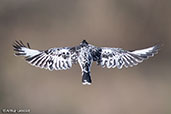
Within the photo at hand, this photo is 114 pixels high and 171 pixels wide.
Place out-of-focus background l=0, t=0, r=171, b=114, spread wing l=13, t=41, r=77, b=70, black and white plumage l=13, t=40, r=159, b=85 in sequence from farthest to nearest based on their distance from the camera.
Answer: out-of-focus background l=0, t=0, r=171, b=114, spread wing l=13, t=41, r=77, b=70, black and white plumage l=13, t=40, r=159, b=85

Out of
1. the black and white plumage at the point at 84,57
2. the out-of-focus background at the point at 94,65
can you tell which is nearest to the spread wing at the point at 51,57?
the black and white plumage at the point at 84,57

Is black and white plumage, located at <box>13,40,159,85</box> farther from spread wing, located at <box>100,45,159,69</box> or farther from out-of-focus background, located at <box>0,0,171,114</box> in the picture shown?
out-of-focus background, located at <box>0,0,171,114</box>

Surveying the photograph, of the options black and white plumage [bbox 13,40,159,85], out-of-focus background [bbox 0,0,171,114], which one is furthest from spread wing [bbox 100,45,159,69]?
out-of-focus background [bbox 0,0,171,114]

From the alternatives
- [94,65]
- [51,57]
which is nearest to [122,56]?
[51,57]

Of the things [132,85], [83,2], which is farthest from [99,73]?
[83,2]

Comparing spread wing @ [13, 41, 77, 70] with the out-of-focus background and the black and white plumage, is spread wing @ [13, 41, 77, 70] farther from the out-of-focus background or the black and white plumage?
the out-of-focus background

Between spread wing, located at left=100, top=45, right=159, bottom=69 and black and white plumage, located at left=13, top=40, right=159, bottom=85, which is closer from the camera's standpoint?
black and white plumage, located at left=13, top=40, right=159, bottom=85

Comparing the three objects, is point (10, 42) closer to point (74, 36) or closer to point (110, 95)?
point (74, 36)

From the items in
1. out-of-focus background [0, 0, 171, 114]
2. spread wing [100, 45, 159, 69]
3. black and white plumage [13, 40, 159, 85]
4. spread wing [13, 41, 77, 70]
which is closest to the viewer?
black and white plumage [13, 40, 159, 85]
